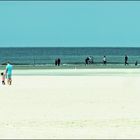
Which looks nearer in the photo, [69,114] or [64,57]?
[69,114]

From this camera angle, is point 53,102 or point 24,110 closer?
point 24,110

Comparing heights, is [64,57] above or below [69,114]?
above

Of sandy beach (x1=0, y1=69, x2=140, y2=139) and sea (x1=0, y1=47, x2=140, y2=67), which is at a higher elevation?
sea (x1=0, y1=47, x2=140, y2=67)

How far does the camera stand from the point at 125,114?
15.5 m

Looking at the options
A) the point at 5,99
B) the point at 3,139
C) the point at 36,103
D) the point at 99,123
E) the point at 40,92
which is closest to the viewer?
the point at 3,139

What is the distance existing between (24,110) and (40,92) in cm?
665

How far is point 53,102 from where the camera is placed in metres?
18.8

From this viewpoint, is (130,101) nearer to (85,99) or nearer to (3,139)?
(85,99)

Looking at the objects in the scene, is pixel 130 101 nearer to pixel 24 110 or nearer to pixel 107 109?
pixel 107 109

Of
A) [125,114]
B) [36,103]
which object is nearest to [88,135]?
[125,114]

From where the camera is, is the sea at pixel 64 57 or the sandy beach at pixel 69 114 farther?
the sea at pixel 64 57

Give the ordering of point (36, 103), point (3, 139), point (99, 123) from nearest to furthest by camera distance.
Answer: point (3, 139), point (99, 123), point (36, 103)

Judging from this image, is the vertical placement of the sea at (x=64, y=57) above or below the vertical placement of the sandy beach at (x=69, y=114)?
above

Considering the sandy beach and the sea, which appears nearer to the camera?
the sandy beach
